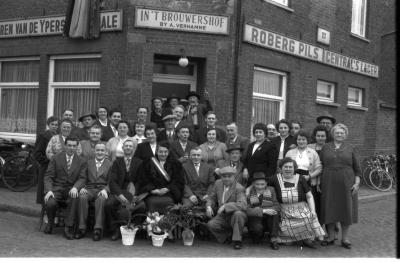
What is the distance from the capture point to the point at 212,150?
8.96 metres

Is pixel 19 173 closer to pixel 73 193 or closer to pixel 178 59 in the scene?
pixel 178 59

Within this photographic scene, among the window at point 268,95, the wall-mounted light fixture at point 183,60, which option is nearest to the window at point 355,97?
the window at point 268,95

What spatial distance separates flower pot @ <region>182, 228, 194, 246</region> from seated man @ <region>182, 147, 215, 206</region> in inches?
31.1

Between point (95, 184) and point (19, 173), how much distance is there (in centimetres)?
424

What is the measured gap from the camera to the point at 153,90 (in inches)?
495

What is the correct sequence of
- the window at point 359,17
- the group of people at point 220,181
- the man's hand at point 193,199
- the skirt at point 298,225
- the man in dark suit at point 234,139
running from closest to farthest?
the skirt at point 298,225 < the group of people at point 220,181 < the man's hand at point 193,199 < the man in dark suit at point 234,139 < the window at point 359,17

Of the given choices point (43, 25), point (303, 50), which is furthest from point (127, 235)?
point (303, 50)

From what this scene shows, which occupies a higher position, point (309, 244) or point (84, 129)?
point (84, 129)

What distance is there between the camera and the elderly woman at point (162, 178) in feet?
27.4

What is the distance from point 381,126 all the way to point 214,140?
11421mm

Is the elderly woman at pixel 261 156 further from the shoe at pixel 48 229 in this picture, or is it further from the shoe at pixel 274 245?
the shoe at pixel 48 229

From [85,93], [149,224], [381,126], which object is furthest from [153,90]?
[381,126]

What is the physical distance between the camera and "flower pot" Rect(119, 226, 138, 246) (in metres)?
7.62

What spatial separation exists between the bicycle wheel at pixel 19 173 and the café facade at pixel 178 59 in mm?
1687
